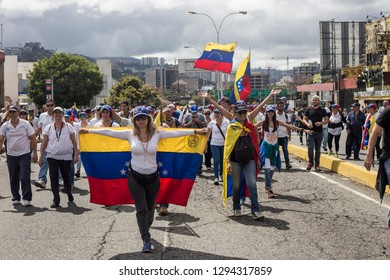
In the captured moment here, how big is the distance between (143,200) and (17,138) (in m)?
4.55

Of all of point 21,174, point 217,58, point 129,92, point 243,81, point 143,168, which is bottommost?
point 21,174

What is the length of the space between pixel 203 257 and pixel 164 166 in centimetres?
188

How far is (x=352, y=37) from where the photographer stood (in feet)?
321

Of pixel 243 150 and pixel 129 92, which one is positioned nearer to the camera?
pixel 243 150

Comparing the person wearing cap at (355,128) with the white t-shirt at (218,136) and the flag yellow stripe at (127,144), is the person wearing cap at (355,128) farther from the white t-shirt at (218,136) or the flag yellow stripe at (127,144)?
the flag yellow stripe at (127,144)

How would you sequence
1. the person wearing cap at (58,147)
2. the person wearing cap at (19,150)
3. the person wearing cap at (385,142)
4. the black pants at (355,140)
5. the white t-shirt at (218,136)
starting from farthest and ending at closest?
the black pants at (355,140) < the white t-shirt at (218,136) < the person wearing cap at (19,150) < the person wearing cap at (58,147) < the person wearing cap at (385,142)

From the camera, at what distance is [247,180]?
891 centimetres

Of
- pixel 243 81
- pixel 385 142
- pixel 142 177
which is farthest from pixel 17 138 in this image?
pixel 385 142

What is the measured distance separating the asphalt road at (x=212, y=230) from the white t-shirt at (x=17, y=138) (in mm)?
975

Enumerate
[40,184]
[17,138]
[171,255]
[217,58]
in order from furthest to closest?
[217,58], [40,184], [17,138], [171,255]

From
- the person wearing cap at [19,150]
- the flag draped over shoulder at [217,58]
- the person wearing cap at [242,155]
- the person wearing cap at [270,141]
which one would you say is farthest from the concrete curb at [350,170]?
the person wearing cap at [19,150]

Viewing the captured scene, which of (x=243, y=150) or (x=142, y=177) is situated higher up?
(x=243, y=150)

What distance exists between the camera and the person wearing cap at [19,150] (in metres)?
10.6

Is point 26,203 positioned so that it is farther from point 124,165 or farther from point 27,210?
point 124,165
